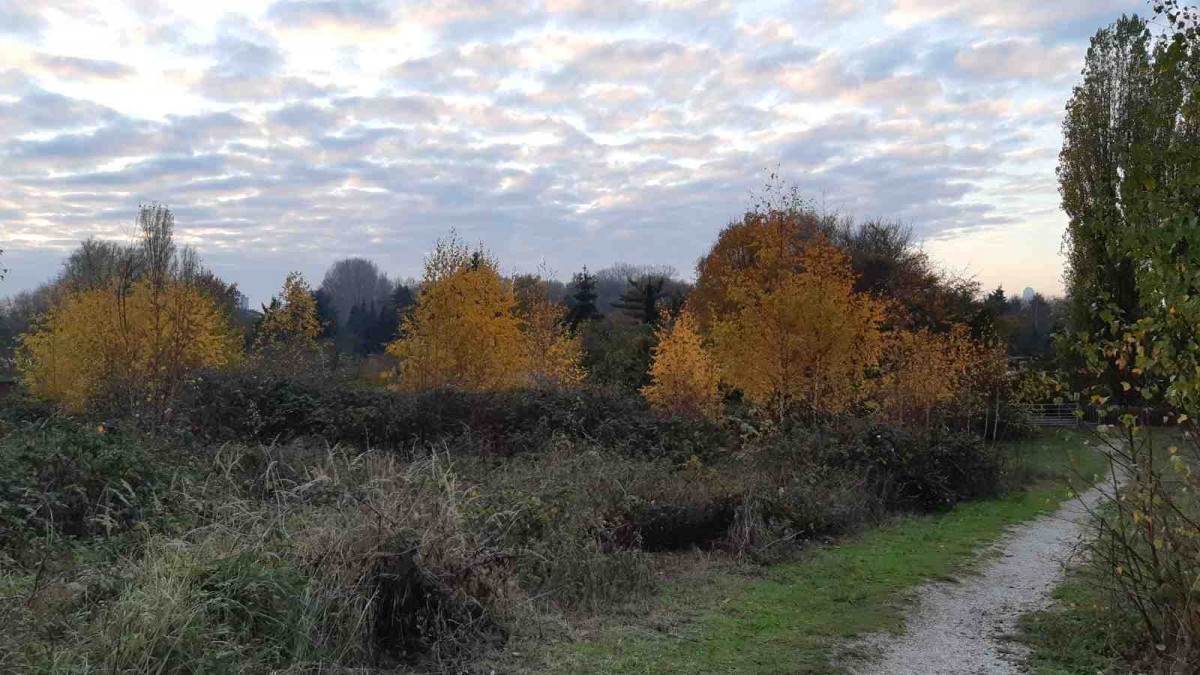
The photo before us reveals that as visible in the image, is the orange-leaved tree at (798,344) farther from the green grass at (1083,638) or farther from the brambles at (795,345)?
the green grass at (1083,638)

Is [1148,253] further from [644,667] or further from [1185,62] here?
[644,667]

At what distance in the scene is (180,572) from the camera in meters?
5.11

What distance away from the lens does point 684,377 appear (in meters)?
22.0

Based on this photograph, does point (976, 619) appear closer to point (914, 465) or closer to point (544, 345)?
point (914, 465)

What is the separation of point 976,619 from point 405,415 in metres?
10.7

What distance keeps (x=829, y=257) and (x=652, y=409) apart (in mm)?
6829

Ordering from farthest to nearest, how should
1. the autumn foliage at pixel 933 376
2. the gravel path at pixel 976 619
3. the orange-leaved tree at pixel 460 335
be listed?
the orange-leaved tree at pixel 460 335 < the autumn foliage at pixel 933 376 < the gravel path at pixel 976 619

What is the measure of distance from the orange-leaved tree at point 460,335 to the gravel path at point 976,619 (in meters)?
14.0

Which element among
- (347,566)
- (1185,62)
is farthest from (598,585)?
(1185,62)

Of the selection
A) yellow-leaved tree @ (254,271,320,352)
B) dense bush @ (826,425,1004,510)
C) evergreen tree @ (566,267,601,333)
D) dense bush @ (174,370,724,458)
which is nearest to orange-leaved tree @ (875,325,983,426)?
dense bush @ (826,425,1004,510)

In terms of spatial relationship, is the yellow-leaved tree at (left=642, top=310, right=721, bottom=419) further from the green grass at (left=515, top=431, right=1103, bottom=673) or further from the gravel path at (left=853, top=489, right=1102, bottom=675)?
the gravel path at (left=853, top=489, right=1102, bottom=675)

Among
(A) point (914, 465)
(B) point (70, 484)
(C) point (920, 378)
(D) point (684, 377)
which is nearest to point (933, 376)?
(C) point (920, 378)

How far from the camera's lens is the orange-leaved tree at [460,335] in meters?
22.2

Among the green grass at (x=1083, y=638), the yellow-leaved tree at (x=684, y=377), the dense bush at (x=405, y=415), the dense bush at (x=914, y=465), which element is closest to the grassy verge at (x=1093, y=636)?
the green grass at (x=1083, y=638)
